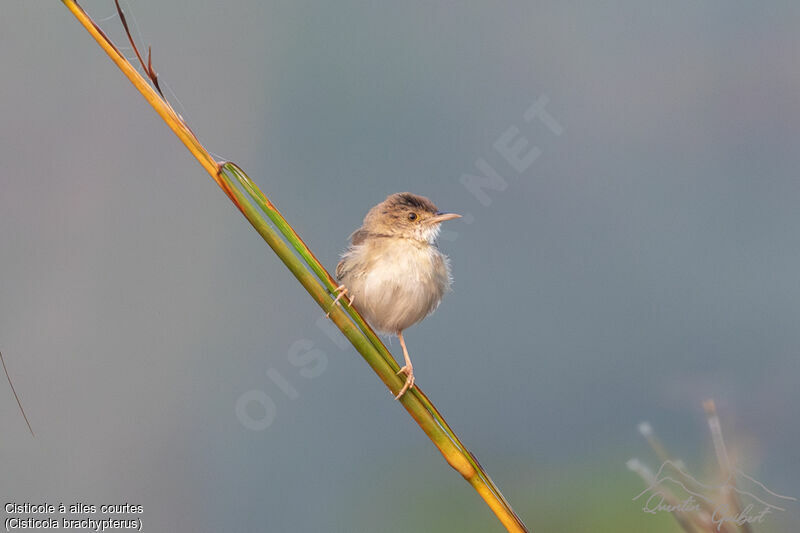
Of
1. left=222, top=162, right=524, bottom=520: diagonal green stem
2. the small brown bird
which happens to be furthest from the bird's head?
left=222, top=162, right=524, bottom=520: diagonal green stem

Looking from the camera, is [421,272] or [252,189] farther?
[421,272]

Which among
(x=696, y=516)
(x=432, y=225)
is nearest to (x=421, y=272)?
(x=432, y=225)

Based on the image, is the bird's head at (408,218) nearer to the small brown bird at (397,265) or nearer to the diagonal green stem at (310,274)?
the small brown bird at (397,265)

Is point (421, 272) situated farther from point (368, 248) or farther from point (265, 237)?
point (265, 237)

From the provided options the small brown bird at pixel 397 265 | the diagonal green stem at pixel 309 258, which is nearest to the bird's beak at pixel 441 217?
the small brown bird at pixel 397 265

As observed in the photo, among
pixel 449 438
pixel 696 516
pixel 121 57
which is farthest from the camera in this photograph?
pixel 449 438

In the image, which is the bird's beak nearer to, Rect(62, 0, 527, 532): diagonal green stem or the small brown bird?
the small brown bird
